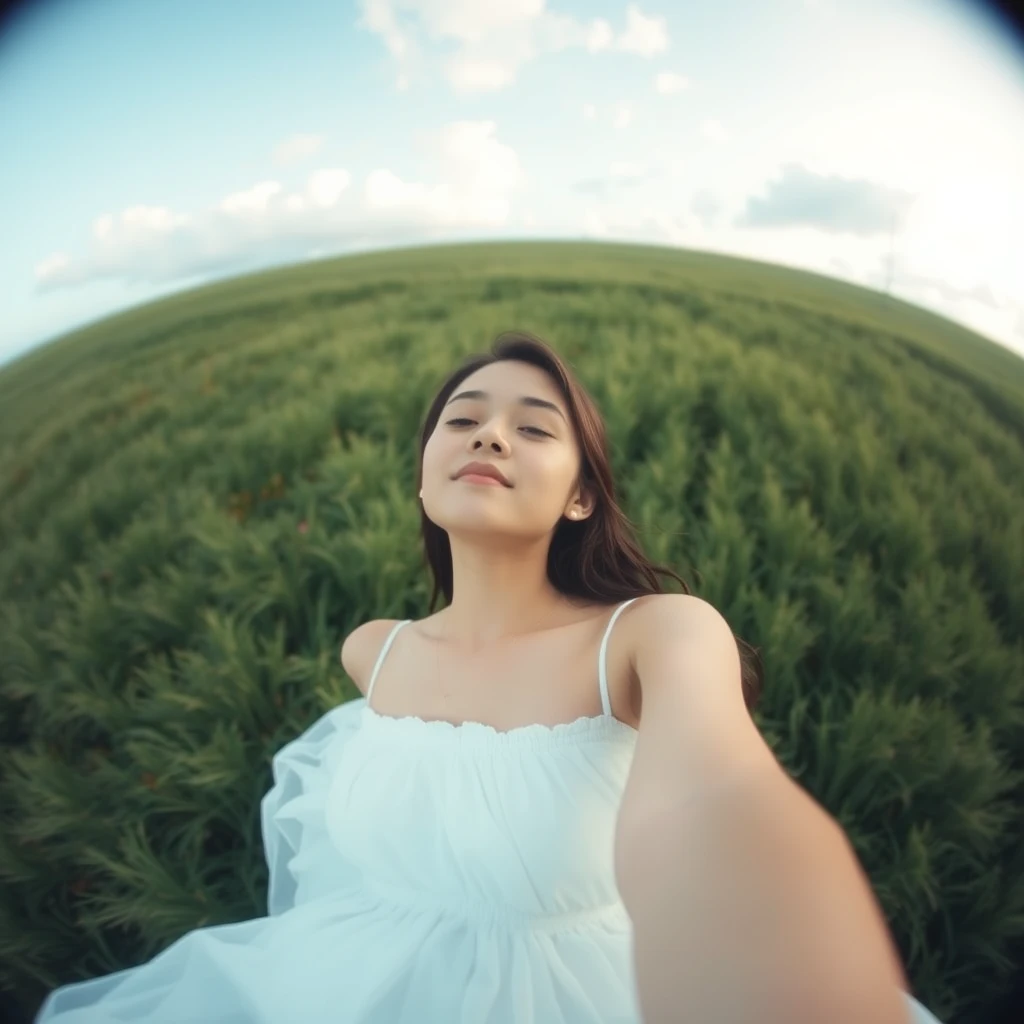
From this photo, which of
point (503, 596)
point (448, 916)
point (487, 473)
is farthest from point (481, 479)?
point (448, 916)

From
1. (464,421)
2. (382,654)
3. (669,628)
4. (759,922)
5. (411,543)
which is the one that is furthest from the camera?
(411,543)

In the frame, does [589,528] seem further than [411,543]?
No

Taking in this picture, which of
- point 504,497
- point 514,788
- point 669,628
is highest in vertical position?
point 504,497

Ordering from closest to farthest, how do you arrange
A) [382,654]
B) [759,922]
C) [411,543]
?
[759,922]
[382,654]
[411,543]

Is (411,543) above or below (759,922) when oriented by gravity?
above

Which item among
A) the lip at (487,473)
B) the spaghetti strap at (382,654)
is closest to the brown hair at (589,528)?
the lip at (487,473)

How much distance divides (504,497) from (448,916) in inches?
14.5

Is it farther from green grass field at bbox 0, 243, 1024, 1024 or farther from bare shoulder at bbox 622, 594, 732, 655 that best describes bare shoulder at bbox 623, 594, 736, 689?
green grass field at bbox 0, 243, 1024, 1024

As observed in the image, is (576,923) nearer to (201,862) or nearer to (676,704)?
(676,704)

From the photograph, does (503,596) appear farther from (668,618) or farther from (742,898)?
(742,898)

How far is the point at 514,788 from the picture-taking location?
66 centimetres

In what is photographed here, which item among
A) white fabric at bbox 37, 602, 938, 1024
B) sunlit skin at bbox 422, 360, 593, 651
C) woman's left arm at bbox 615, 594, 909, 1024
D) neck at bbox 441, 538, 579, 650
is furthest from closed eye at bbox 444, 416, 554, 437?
woman's left arm at bbox 615, 594, 909, 1024

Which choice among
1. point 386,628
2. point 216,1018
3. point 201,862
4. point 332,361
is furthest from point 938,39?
point 201,862

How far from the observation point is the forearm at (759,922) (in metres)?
0.34
